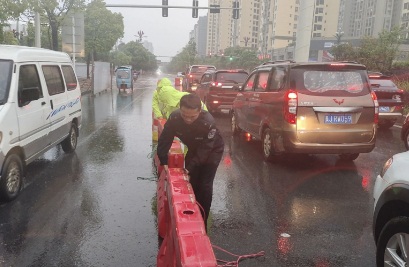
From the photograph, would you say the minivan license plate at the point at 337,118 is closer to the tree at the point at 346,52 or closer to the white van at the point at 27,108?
the white van at the point at 27,108

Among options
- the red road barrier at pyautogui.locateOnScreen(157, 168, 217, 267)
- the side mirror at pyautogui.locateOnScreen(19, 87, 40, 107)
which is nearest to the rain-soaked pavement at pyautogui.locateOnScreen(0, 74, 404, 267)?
the red road barrier at pyautogui.locateOnScreen(157, 168, 217, 267)

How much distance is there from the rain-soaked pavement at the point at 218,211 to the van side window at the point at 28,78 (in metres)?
1.51

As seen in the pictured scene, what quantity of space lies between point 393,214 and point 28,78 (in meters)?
5.26

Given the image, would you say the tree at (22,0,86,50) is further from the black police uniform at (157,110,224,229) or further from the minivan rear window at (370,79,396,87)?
the black police uniform at (157,110,224,229)

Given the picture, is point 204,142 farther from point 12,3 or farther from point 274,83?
point 12,3

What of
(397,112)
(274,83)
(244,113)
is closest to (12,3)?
(244,113)

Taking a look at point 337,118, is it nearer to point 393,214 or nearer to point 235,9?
point 393,214

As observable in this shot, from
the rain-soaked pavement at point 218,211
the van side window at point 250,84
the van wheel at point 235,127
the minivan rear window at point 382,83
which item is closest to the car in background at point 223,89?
the van wheel at point 235,127

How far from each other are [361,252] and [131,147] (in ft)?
20.0

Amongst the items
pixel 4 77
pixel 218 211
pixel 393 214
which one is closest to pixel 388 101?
pixel 218 211

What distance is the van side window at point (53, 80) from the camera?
6.74 m

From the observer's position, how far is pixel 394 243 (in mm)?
3061

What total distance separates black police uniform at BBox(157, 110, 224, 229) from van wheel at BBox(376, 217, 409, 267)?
1.67 meters

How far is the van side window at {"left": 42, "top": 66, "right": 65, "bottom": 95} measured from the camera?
6.74m
